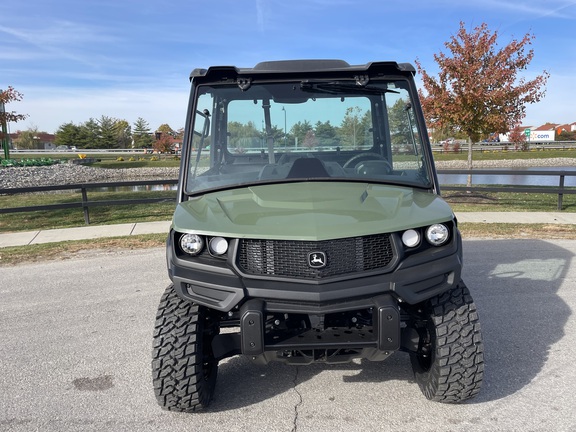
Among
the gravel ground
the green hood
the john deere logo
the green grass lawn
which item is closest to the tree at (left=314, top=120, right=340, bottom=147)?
the green hood

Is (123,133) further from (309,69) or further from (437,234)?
(437,234)

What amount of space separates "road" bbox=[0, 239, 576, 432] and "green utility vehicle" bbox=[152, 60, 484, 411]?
20 cm

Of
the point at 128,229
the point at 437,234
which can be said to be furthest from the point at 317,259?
the point at 128,229

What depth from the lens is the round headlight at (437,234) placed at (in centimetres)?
319

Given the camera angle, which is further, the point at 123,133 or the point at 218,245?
the point at 123,133

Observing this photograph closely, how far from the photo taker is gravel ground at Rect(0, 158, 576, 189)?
23.2m

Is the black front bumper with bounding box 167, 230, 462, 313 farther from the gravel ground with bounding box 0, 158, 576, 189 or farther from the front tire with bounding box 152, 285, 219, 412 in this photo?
the gravel ground with bounding box 0, 158, 576, 189

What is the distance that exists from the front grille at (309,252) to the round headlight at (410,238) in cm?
11

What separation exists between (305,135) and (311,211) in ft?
3.73

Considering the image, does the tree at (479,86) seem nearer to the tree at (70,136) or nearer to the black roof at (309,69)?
the black roof at (309,69)

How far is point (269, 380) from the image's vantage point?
399cm

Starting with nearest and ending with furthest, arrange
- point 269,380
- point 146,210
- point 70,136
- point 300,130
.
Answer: point 269,380, point 300,130, point 146,210, point 70,136

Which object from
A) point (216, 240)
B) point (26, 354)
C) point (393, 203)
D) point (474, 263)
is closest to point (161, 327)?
point (216, 240)

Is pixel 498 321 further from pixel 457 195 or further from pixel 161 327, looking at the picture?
pixel 457 195
